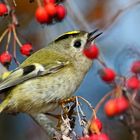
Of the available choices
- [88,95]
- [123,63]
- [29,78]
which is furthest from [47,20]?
[88,95]

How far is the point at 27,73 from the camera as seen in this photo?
166 inches

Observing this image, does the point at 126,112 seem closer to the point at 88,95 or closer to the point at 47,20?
the point at 47,20

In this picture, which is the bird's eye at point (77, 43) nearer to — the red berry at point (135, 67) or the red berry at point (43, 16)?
the red berry at point (43, 16)

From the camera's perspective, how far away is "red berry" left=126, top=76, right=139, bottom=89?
270cm

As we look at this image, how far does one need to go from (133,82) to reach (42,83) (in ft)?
5.08

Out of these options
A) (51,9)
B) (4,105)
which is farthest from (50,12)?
(4,105)

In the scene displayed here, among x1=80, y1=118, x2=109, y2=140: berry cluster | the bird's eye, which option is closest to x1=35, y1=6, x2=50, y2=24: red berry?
x1=80, y1=118, x2=109, y2=140: berry cluster

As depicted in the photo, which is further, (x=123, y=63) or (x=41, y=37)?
(x=41, y=37)

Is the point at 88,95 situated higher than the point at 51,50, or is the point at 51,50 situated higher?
the point at 51,50

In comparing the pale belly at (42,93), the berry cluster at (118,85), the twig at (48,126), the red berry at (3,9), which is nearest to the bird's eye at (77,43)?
the pale belly at (42,93)

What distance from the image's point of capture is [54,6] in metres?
3.52

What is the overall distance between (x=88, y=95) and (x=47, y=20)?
3122mm

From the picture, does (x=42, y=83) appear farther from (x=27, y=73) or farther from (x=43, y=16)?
(x=43, y=16)

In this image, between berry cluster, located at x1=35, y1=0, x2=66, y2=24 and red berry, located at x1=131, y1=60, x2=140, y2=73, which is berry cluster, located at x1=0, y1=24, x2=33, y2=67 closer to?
berry cluster, located at x1=35, y1=0, x2=66, y2=24
